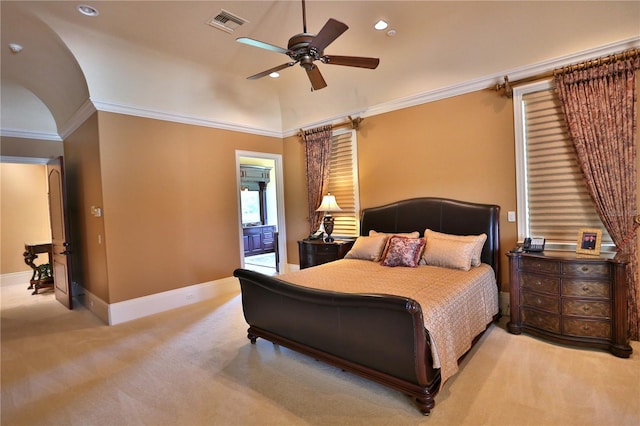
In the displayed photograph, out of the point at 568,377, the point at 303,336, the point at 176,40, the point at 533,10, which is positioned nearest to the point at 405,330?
the point at 303,336

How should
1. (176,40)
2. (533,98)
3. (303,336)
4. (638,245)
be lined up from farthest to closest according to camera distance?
(176,40)
(533,98)
(638,245)
(303,336)

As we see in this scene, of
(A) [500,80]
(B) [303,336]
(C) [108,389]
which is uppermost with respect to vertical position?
(A) [500,80]

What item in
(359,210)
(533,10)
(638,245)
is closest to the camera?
(638,245)

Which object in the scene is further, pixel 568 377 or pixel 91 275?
pixel 91 275

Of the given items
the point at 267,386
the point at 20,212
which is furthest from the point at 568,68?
the point at 20,212

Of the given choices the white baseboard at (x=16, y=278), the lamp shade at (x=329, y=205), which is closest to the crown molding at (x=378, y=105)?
the lamp shade at (x=329, y=205)

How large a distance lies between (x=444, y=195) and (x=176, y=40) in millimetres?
3922

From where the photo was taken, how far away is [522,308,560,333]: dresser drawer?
296 cm

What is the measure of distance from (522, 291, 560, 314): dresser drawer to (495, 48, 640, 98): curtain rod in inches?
86.1

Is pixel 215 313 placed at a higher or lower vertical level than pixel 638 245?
lower

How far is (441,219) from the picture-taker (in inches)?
158

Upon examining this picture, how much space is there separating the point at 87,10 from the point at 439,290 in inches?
174

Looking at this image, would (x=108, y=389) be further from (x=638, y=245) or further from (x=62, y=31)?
(x=638, y=245)

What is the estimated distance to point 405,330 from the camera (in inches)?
81.0
